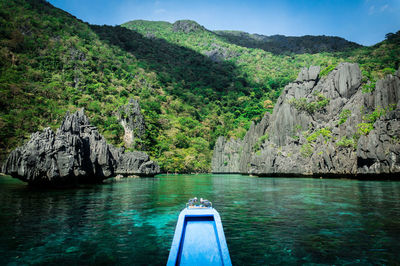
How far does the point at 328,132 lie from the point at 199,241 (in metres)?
58.5

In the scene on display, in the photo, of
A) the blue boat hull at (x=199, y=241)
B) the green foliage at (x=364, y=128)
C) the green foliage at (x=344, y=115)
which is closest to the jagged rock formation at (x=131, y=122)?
the green foliage at (x=344, y=115)

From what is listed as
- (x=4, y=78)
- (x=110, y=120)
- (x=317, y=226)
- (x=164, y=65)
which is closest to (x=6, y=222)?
(x=317, y=226)

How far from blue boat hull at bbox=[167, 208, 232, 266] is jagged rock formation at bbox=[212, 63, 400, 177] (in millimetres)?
39818

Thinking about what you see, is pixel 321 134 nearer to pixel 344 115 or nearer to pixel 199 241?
pixel 344 115

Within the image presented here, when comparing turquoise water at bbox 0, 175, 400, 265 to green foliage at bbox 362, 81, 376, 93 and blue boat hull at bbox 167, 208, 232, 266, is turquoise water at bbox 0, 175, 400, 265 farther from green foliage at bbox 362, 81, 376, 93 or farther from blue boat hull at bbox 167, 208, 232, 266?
green foliage at bbox 362, 81, 376, 93

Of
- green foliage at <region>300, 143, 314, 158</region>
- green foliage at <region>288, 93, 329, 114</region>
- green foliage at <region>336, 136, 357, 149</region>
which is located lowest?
green foliage at <region>300, 143, 314, 158</region>

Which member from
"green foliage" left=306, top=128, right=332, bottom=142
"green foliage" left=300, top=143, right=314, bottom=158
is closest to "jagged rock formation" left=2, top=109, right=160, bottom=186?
"green foliage" left=300, top=143, right=314, bottom=158

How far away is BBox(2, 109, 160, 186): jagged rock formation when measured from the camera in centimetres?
2433

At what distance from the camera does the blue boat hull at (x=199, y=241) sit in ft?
16.3

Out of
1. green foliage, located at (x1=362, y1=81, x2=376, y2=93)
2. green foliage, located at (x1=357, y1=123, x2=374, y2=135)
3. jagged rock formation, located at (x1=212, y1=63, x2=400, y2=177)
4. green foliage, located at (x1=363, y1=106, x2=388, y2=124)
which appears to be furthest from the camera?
green foliage, located at (x1=362, y1=81, x2=376, y2=93)

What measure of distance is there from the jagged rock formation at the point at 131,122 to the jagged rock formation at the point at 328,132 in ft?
110

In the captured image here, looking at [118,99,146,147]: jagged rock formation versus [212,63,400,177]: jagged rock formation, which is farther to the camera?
[118,99,146,147]: jagged rock formation

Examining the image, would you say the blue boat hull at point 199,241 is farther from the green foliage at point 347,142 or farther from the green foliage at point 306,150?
the green foliage at point 306,150

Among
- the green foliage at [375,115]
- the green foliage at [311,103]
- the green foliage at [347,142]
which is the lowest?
the green foliage at [347,142]
